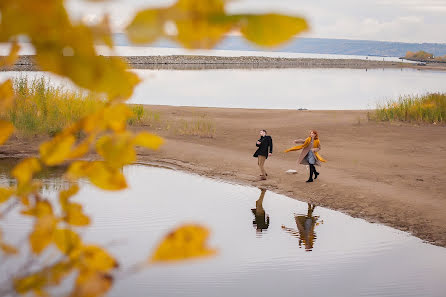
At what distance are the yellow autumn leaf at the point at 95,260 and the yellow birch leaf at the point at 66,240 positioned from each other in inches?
1.9

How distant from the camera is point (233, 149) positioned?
2030 centimetres

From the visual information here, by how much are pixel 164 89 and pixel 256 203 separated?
138 feet

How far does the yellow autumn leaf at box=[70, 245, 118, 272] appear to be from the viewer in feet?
3.14

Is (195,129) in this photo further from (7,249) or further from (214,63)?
(214,63)

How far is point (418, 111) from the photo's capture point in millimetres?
26156

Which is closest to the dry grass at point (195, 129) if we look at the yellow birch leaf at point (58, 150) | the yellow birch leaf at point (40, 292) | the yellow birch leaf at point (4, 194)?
the yellow birch leaf at point (4, 194)

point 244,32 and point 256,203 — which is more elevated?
point 244,32

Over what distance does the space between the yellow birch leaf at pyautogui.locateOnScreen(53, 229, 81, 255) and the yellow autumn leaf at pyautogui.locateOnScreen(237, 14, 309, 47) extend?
0.50m

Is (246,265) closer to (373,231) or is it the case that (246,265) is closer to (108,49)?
(373,231)

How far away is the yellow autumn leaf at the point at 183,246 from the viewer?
84 centimetres

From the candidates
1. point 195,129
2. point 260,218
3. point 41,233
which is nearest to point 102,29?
point 41,233

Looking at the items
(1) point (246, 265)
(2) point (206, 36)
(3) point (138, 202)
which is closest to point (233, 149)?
(3) point (138, 202)

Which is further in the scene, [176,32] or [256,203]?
[256,203]

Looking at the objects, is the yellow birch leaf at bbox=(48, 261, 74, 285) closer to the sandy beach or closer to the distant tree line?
the sandy beach
